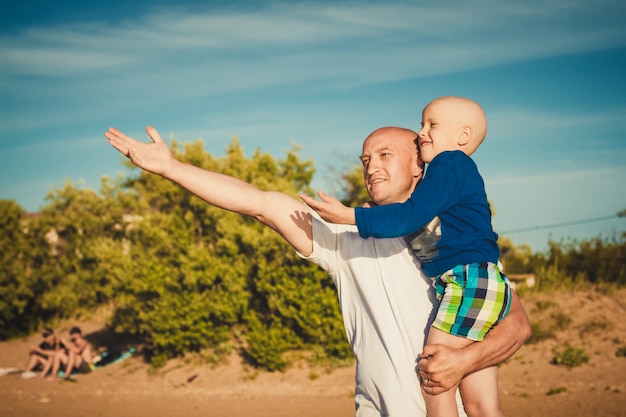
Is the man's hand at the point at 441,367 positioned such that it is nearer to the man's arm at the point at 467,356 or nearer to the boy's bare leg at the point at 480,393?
Answer: the man's arm at the point at 467,356

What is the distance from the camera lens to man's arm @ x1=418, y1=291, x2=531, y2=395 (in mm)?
2557

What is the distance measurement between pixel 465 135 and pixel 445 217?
1.56 feet

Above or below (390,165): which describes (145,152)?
above

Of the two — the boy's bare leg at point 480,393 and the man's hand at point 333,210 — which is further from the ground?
the man's hand at point 333,210

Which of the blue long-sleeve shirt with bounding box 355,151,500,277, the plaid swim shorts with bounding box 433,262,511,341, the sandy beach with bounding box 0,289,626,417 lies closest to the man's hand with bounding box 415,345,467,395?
the plaid swim shorts with bounding box 433,262,511,341

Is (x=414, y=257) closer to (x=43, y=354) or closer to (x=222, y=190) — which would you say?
(x=222, y=190)

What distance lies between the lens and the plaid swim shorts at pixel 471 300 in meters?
2.64

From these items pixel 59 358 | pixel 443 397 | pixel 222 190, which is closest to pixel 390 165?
pixel 222 190

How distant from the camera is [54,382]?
12.1 metres

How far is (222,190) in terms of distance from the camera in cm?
290

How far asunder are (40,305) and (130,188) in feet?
13.3

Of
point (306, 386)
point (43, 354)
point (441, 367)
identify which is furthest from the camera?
point (43, 354)

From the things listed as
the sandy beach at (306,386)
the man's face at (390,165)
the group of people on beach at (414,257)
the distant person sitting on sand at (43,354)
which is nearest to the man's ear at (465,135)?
the group of people on beach at (414,257)

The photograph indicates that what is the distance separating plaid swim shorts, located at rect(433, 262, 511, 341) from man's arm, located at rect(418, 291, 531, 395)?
0.06 meters
